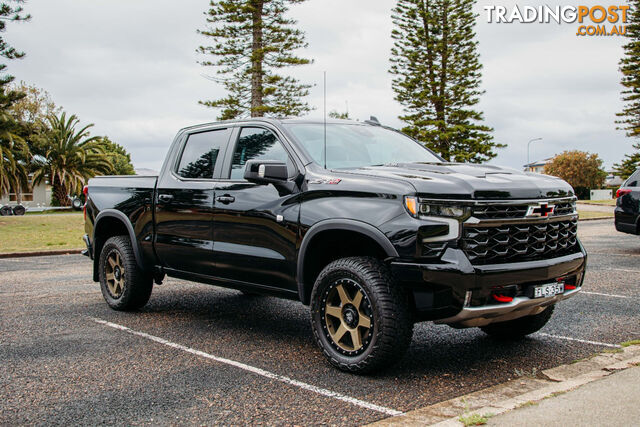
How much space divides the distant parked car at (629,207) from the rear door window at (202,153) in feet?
A: 30.4

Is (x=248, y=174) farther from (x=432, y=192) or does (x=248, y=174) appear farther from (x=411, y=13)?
(x=411, y=13)

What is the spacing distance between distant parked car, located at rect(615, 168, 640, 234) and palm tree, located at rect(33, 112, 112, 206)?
48397 millimetres

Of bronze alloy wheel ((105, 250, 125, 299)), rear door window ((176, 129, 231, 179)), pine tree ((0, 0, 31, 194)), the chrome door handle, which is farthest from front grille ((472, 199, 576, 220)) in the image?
pine tree ((0, 0, 31, 194))

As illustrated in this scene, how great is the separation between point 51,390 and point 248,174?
6.83 ft

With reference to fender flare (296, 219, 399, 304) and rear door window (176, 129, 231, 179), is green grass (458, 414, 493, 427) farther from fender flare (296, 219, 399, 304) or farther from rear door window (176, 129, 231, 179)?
rear door window (176, 129, 231, 179)

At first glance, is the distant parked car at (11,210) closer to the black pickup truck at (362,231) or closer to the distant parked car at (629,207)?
the distant parked car at (629,207)

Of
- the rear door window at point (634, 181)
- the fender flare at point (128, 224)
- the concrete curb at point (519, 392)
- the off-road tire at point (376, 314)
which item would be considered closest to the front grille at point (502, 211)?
the off-road tire at point (376, 314)

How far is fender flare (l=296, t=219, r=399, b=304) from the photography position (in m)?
4.35

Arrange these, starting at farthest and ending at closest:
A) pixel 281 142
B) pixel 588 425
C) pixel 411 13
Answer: pixel 411 13 < pixel 281 142 < pixel 588 425

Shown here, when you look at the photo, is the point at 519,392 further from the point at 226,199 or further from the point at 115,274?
the point at 115,274

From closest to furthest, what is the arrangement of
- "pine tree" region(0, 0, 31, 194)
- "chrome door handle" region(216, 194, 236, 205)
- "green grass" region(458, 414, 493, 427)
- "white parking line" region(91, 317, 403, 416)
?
"green grass" region(458, 414, 493, 427) → "white parking line" region(91, 317, 403, 416) → "chrome door handle" region(216, 194, 236, 205) → "pine tree" region(0, 0, 31, 194)

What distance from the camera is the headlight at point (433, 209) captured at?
4.25 meters

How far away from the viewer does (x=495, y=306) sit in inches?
168

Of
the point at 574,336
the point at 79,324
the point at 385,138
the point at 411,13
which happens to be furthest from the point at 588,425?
the point at 411,13
